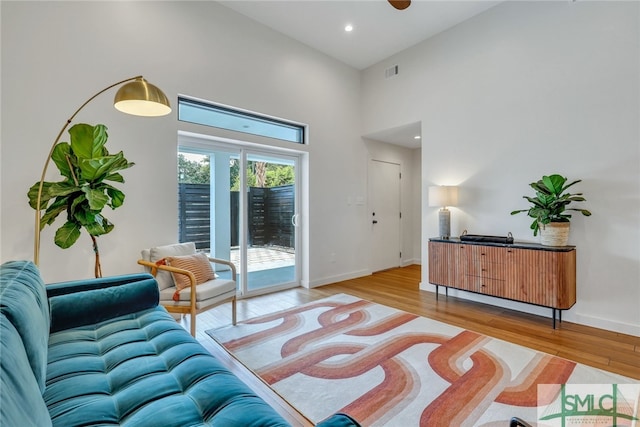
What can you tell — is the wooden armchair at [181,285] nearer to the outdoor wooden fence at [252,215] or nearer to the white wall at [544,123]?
the outdoor wooden fence at [252,215]

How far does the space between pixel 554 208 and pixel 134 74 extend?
4629mm

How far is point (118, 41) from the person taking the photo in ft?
10.1

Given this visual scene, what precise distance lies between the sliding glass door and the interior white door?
1716 mm

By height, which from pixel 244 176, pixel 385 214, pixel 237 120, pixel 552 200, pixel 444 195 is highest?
pixel 237 120

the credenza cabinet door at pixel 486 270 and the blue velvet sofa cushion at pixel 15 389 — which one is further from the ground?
the blue velvet sofa cushion at pixel 15 389

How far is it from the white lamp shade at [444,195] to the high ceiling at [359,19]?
2.29 m

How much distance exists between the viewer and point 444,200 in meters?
4.04

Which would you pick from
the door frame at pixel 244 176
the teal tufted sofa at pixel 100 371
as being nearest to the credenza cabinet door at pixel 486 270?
the door frame at pixel 244 176

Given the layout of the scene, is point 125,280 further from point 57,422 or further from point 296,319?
point 296,319

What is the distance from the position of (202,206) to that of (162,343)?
96.3 inches

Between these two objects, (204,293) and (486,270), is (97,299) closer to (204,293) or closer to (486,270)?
(204,293)

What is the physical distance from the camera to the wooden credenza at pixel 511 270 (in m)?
3.03

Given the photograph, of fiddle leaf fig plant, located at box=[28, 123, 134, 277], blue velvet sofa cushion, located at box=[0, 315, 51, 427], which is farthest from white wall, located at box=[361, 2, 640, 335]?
blue velvet sofa cushion, located at box=[0, 315, 51, 427]

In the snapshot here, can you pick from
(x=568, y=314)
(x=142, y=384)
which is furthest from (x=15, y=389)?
(x=568, y=314)
